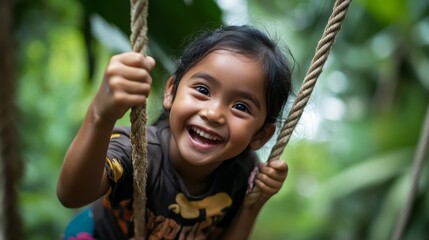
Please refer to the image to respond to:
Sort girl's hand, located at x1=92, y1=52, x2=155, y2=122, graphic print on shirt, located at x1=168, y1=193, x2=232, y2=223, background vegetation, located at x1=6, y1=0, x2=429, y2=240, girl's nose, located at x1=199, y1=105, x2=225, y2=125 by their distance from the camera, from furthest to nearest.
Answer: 1. background vegetation, located at x1=6, y1=0, x2=429, y2=240
2. graphic print on shirt, located at x1=168, y1=193, x2=232, y2=223
3. girl's nose, located at x1=199, y1=105, x2=225, y2=125
4. girl's hand, located at x1=92, y1=52, x2=155, y2=122

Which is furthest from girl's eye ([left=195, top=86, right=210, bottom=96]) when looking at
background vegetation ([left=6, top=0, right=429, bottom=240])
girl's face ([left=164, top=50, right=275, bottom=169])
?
background vegetation ([left=6, top=0, right=429, bottom=240])

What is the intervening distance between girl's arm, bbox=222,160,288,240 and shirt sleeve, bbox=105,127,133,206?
0.49 ft

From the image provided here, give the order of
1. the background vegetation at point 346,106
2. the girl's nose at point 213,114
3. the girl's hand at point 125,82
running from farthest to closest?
the background vegetation at point 346,106 < the girl's nose at point 213,114 < the girl's hand at point 125,82

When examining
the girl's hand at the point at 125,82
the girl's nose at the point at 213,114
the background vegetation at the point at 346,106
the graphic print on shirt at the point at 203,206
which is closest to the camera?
the girl's hand at the point at 125,82

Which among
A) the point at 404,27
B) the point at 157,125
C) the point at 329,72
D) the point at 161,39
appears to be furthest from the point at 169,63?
the point at 329,72

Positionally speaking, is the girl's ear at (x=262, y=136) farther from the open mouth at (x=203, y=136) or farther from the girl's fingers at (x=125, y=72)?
the girl's fingers at (x=125, y=72)

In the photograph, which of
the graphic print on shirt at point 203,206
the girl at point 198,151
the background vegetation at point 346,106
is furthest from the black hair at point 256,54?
the background vegetation at point 346,106

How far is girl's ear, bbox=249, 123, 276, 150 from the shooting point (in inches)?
29.8

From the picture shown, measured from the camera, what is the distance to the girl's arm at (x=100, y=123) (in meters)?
0.49

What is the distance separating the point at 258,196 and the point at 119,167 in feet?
0.61

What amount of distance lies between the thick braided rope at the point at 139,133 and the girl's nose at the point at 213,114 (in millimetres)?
79

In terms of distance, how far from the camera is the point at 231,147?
67 cm

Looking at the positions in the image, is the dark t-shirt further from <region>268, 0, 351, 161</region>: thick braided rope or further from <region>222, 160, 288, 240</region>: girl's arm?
<region>268, 0, 351, 161</region>: thick braided rope

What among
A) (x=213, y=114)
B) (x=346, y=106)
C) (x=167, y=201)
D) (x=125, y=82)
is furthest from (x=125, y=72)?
(x=346, y=106)
